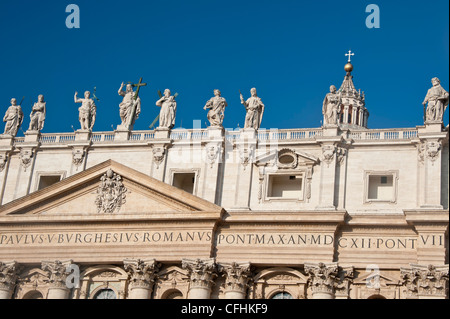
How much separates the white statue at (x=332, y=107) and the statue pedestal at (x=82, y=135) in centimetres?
1115

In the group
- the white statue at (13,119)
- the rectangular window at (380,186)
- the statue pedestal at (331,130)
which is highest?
the white statue at (13,119)

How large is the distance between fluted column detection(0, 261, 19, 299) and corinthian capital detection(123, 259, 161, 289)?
550cm

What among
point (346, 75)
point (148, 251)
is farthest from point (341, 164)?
point (346, 75)

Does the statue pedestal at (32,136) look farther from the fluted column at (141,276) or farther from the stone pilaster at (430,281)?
the stone pilaster at (430,281)

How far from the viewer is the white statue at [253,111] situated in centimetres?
4753

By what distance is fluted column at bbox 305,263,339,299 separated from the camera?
43.0m

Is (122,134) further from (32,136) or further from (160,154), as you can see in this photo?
(32,136)

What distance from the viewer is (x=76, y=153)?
49062mm

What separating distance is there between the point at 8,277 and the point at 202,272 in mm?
9004

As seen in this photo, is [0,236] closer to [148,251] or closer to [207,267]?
[148,251]

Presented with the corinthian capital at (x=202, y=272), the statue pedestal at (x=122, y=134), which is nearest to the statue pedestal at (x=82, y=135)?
the statue pedestal at (x=122, y=134)

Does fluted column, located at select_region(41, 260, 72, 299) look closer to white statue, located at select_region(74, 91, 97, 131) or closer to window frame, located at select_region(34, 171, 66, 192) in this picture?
window frame, located at select_region(34, 171, 66, 192)

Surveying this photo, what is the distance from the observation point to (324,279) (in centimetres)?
4306

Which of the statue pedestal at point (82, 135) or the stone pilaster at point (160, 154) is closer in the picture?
the stone pilaster at point (160, 154)
